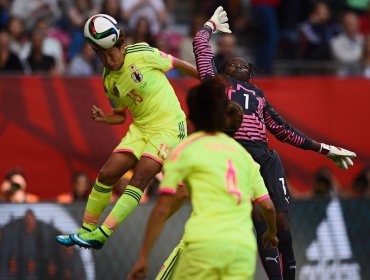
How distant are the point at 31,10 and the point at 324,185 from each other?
545 centimetres

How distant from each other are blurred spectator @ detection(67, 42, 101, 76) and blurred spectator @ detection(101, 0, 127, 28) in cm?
73

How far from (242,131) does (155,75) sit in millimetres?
968

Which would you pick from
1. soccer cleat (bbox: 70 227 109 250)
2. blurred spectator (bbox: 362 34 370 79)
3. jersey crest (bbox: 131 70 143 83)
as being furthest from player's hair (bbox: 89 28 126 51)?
blurred spectator (bbox: 362 34 370 79)

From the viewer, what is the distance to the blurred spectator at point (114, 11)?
17047 mm

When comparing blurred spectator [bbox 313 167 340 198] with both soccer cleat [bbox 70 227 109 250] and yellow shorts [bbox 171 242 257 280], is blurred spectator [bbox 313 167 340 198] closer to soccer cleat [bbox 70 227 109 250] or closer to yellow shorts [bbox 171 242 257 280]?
soccer cleat [bbox 70 227 109 250]

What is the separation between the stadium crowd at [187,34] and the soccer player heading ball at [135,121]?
607 centimetres

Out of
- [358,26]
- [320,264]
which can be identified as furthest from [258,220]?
[358,26]

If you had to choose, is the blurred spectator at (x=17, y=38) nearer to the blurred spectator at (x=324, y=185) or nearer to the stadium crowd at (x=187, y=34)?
the stadium crowd at (x=187, y=34)

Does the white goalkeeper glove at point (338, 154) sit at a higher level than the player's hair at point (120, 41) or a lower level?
lower

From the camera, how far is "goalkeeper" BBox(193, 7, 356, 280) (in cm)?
1015

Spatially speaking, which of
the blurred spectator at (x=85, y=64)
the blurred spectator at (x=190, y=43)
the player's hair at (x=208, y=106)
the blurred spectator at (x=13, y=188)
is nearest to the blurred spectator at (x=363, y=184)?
the blurred spectator at (x=190, y=43)

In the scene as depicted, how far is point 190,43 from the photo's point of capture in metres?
17.3

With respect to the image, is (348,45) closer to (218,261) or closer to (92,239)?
(92,239)

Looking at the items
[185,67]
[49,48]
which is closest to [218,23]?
[185,67]
